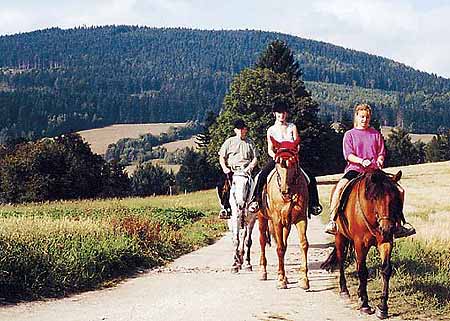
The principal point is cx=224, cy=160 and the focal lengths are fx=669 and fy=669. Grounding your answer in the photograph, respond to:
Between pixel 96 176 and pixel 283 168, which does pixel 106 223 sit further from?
pixel 96 176

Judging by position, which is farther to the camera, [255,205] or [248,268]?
[248,268]

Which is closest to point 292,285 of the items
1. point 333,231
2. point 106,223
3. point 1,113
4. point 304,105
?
point 333,231

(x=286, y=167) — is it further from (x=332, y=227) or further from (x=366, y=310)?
(x=366, y=310)

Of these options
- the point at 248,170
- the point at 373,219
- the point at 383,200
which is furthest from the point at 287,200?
the point at 248,170

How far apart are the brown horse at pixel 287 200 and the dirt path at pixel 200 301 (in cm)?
54

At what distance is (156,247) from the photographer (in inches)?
645

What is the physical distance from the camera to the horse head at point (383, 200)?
368 inches

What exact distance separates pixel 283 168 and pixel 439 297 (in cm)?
321

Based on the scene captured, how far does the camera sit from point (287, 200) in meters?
11.4

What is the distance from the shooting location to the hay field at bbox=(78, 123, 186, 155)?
161875mm

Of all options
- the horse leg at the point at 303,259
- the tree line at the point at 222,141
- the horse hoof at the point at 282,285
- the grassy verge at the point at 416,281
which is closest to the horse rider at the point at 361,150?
the horse leg at the point at 303,259

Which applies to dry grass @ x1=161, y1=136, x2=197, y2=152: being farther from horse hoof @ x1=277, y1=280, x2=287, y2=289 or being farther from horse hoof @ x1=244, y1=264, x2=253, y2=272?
horse hoof @ x1=277, y1=280, x2=287, y2=289

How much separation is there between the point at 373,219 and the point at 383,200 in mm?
312

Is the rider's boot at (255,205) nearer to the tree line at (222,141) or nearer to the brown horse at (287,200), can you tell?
the brown horse at (287,200)
